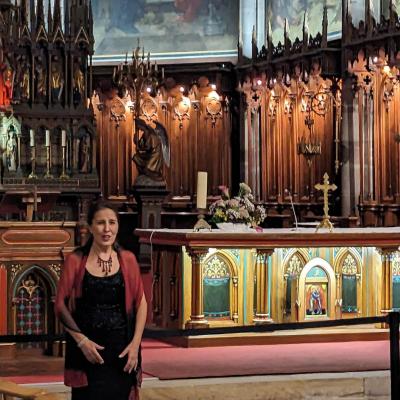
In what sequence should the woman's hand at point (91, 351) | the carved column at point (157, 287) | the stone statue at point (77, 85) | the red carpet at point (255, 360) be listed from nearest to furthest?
the woman's hand at point (91, 351), the red carpet at point (255, 360), the carved column at point (157, 287), the stone statue at point (77, 85)

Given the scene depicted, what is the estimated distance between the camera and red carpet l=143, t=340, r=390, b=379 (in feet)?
26.6

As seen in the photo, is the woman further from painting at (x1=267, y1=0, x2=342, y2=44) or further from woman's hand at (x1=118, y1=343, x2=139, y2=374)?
painting at (x1=267, y1=0, x2=342, y2=44)

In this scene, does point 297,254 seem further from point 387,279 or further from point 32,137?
point 32,137

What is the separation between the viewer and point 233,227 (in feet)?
32.7

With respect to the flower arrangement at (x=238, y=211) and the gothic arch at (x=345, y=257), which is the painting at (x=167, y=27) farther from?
the gothic arch at (x=345, y=257)

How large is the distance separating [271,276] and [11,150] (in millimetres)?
8553

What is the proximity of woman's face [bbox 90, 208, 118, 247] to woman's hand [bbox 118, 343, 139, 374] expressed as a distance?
1.77ft

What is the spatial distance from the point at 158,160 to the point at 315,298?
7.48m

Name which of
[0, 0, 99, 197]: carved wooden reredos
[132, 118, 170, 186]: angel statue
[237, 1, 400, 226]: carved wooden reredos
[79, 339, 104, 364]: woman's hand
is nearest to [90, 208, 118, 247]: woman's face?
[79, 339, 104, 364]: woman's hand

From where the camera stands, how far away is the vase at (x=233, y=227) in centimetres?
993

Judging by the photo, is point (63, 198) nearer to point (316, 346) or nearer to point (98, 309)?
point (316, 346)

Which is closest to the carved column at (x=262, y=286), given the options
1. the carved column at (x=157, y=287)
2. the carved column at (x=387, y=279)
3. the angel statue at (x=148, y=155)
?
the carved column at (x=157, y=287)

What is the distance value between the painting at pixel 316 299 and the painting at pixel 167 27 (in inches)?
440

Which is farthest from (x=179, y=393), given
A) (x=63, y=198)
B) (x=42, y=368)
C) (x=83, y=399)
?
(x=63, y=198)
